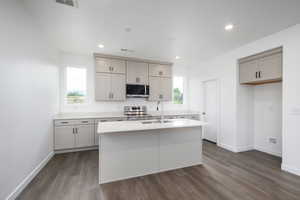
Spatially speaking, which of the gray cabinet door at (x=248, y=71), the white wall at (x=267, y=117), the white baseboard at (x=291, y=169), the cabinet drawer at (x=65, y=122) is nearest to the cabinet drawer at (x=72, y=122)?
the cabinet drawer at (x=65, y=122)

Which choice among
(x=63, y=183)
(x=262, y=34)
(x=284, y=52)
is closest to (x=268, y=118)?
(x=284, y=52)

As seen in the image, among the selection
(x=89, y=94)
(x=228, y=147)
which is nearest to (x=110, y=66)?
(x=89, y=94)

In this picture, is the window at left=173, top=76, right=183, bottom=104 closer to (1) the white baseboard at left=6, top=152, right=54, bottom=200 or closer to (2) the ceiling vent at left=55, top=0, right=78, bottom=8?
(2) the ceiling vent at left=55, top=0, right=78, bottom=8

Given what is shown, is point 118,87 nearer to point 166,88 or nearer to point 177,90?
point 166,88

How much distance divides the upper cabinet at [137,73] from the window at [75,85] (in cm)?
146

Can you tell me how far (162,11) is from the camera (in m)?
2.06

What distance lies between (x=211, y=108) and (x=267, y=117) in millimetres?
1420

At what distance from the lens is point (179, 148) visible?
8.78 feet

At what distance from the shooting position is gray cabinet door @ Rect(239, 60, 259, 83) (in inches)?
124

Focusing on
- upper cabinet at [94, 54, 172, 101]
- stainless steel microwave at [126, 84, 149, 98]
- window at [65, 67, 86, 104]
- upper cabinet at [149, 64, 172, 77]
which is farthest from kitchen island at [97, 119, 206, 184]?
upper cabinet at [149, 64, 172, 77]

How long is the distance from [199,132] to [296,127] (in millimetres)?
1721

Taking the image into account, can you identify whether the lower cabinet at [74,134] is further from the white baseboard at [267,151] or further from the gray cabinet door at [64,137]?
the white baseboard at [267,151]

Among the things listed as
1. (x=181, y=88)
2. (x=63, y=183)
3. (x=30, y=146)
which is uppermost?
(x=181, y=88)

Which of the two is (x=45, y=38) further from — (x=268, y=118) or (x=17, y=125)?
(x=268, y=118)
